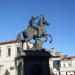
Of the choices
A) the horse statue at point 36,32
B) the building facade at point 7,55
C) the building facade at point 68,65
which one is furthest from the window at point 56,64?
the horse statue at point 36,32

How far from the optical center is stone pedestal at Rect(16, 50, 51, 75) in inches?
856

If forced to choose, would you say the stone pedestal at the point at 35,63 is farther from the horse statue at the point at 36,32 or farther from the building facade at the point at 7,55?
the building facade at the point at 7,55

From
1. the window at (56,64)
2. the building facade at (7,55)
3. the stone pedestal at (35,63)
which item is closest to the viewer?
the stone pedestal at (35,63)

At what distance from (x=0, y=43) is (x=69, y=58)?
2018cm

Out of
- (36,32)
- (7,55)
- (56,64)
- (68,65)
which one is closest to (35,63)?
(36,32)

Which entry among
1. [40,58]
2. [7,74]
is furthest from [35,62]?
[7,74]

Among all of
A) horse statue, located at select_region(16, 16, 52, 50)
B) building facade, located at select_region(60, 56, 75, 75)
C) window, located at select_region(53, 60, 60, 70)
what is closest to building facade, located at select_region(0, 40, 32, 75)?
window, located at select_region(53, 60, 60, 70)

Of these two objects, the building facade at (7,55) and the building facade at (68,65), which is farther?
the building facade at (68,65)

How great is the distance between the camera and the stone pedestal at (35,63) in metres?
21.8

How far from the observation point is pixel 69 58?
257 ft

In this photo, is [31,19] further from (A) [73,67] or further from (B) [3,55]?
(A) [73,67]

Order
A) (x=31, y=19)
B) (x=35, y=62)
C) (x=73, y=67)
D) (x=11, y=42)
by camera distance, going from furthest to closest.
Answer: (x=73, y=67)
(x=11, y=42)
(x=31, y=19)
(x=35, y=62)

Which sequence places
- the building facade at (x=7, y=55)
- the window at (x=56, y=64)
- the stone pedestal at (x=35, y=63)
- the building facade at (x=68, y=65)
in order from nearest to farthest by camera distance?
the stone pedestal at (x=35, y=63) < the building facade at (x=7, y=55) < the window at (x=56, y=64) < the building facade at (x=68, y=65)

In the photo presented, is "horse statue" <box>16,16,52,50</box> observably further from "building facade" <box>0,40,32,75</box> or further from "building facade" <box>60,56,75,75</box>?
"building facade" <box>60,56,75,75</box>
